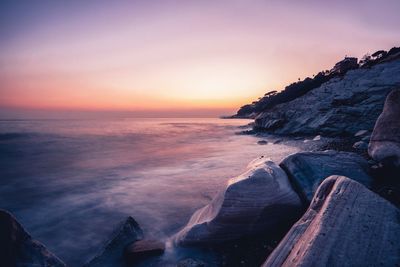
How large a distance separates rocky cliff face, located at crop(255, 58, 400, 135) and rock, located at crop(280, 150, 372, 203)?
1004 cm

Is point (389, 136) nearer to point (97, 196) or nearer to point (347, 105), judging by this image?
point (97, 196)

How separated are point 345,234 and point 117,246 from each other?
10.9ft

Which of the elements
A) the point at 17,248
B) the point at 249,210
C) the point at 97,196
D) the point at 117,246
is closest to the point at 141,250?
the point at 117,246

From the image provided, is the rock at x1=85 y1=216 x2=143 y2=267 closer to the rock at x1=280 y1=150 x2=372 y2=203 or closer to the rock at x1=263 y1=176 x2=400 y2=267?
the rock at x1=263 y1=176 x2=400 y2=267

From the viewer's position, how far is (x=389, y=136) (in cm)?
504

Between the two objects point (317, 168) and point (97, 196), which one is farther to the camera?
point (97, 196)

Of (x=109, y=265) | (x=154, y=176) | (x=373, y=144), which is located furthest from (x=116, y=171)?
(x=373, y=144)

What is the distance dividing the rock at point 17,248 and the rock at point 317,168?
3.74 metres

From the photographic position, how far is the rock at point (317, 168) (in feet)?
13.4

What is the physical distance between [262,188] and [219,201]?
2.31 ft

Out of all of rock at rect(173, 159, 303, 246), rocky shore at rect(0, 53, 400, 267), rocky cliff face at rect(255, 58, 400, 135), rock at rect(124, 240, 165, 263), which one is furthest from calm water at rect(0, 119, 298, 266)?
rocky cliff face at rect(255, 58, 400, 135)

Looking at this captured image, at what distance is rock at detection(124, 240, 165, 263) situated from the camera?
12.4 feet

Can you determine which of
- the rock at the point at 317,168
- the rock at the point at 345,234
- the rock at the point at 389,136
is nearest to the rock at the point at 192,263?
the rock at the point at 345,234

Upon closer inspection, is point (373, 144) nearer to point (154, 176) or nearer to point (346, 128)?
point (154, 176)
